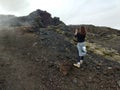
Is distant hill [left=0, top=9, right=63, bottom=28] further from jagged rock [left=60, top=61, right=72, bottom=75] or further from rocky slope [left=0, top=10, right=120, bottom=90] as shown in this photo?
jagged rock [left=60, top=61, right=72, bottom=75]

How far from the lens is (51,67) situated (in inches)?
701

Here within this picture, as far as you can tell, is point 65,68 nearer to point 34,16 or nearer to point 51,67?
point 51,67

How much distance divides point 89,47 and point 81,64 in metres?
5.57

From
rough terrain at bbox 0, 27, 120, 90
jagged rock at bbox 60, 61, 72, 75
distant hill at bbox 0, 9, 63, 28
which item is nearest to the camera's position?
rough terrain at bbox 0, 27, 120, 90

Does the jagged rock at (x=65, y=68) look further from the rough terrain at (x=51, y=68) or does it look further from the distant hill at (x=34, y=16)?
the distant hill at (x=34, y=16)

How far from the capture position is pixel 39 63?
18.6 metres

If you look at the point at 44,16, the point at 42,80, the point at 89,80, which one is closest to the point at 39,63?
the point at 42,80

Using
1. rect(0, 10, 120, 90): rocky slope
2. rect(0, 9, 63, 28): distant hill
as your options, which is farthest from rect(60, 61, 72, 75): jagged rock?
rect(0, 9, 63, 28): distant hill

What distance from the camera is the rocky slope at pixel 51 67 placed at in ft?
52.5

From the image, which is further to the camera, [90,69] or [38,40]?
[38,40]

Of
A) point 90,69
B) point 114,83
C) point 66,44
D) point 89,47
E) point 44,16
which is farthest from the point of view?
point 44,16

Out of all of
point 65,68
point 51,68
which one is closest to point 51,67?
point 51,68

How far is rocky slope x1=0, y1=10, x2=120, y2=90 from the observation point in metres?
16.0

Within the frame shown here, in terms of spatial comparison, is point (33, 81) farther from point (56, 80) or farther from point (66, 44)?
point (66, 44)
